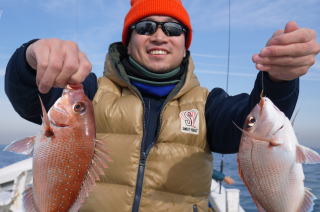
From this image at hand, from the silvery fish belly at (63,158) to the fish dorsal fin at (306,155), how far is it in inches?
52.8

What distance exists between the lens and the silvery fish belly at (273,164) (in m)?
2.25

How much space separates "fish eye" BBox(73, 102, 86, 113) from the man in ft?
1.20

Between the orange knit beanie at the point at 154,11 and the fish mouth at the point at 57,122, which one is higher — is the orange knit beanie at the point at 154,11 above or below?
above

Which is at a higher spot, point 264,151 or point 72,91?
point 72,91

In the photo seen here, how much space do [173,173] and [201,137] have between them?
19.2 inches

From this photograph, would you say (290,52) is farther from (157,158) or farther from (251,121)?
(157,158)

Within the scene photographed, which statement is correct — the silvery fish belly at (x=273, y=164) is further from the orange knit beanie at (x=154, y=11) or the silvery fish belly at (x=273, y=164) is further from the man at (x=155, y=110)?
the orange knit beanie at (x=154, y=11)

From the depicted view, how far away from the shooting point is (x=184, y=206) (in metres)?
3.37

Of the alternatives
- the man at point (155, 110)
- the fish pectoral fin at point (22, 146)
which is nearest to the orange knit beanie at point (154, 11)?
the man at point (155, 110)

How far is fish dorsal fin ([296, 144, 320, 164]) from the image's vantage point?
214 cm

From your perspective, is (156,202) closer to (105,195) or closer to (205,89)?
(105,195)

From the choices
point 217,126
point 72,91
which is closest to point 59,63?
point 72,91

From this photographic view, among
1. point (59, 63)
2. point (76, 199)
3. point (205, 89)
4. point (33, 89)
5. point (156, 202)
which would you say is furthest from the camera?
point (205, 89)

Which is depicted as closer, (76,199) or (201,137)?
(76,199)
